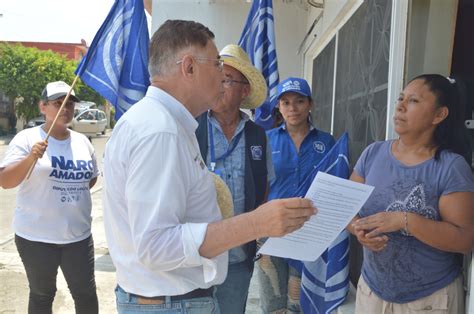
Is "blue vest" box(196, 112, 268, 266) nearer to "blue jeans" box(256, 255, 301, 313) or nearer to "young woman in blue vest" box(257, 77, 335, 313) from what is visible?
"young woman in blue vest" box(257, 77, 335, 313)

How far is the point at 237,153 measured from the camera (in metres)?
2.19

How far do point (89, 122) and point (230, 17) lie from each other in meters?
20.0

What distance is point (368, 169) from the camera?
1.91m

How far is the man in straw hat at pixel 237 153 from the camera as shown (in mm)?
2127

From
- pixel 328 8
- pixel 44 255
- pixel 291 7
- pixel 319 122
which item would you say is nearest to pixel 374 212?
pixel 44 255

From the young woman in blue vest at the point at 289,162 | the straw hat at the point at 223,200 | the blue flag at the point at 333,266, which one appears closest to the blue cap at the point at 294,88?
the young woman in blue vest at the point at 289,162

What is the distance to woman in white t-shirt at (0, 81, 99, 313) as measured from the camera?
2768 mm

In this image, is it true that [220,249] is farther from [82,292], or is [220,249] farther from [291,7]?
[291,7]

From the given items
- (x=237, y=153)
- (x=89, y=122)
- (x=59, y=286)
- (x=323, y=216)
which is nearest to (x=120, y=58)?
(x=237, y=153)

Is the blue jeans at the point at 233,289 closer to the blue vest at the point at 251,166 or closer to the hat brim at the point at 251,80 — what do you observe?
the blue vest at the point at 251,166

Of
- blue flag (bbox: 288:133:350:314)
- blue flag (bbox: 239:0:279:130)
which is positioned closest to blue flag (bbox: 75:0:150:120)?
blue flag (bbox: 239:0:279:130)

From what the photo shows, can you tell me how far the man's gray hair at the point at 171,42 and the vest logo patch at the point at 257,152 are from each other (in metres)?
0.93

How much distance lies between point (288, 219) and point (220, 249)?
0.21 m

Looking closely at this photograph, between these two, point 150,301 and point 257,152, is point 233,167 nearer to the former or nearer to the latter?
point 257,152
